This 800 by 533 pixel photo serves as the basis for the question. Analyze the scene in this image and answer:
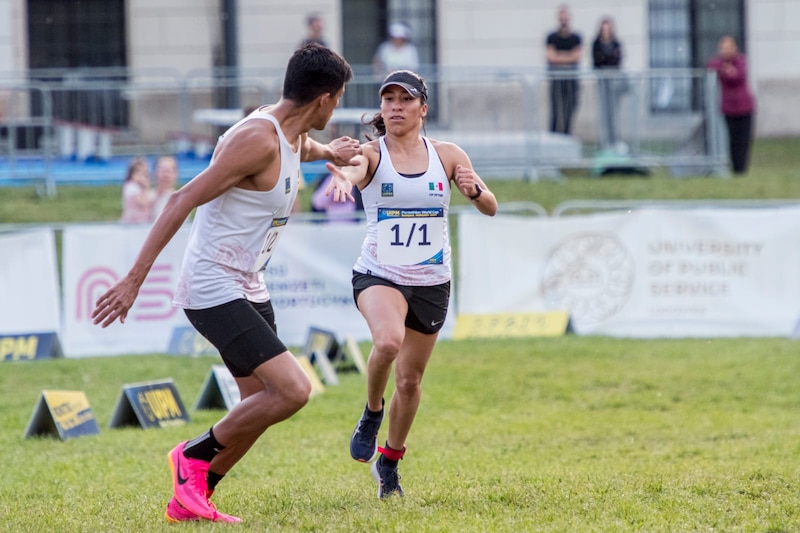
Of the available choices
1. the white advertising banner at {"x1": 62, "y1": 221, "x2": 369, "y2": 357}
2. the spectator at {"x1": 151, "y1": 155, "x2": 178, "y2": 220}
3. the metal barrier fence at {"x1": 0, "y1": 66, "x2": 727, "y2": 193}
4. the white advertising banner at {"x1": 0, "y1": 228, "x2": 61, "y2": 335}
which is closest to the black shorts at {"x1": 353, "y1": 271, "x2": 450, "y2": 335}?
the white advertising banner at {"x1": 62, "y1": 221, "x2": 369, "y2": 357}

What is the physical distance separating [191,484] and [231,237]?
3.92 ft

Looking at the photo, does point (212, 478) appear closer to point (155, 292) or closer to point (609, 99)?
point (155, 292)

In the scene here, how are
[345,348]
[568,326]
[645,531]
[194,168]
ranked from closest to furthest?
[645,531] < [345,348] < [568,326] < [194,168]

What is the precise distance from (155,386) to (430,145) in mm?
3831

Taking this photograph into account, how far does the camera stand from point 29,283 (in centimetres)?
1277

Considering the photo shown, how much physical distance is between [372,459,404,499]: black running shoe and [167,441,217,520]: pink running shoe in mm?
1028

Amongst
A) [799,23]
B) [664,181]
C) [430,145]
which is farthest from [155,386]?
[799,23]

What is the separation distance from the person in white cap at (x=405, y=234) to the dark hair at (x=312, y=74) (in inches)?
25.7

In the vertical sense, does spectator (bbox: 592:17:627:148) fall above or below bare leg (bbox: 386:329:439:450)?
above

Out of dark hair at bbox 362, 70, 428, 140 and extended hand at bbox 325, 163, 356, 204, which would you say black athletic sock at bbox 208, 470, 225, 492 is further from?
dark hair at bbox 362, 70, 428, 140

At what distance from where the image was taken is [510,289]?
44.8ft

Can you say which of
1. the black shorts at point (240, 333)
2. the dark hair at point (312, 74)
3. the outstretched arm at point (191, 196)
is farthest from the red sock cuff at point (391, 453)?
the dark hair at point (312, 74)

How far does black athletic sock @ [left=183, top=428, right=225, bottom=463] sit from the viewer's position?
5969 millimetres

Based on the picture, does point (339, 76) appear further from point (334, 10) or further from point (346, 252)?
point (334, 10)
